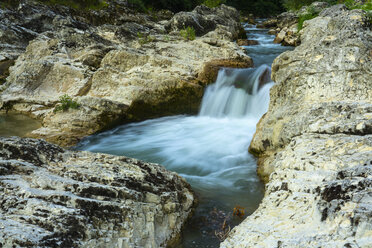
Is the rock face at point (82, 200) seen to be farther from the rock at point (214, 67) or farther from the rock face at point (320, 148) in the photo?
the rock at point (214, 67)

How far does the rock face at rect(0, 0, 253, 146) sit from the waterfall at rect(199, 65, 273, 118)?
1.32ft

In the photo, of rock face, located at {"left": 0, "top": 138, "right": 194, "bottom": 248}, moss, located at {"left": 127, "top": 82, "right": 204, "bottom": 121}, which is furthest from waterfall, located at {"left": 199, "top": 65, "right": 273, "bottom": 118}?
rock face, located at {"left": 0, "top": 138, "right": 194, "bottom": 248}

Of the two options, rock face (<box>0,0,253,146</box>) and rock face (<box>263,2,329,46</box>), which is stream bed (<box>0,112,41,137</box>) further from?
rock face (<box>263,2,329,46</box>)

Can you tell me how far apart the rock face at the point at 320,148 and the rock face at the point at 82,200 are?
0.93m

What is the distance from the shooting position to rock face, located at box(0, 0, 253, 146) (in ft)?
24.7

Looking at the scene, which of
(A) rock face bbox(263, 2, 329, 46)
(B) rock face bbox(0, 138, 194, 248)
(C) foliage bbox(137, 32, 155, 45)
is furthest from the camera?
(A) rock face bbox(263, 2, 329, 46)

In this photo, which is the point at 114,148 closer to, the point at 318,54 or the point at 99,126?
the point at 99,126

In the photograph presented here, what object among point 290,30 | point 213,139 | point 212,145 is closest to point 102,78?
point 213,139

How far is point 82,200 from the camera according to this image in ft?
9.11

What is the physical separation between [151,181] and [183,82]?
5.25m

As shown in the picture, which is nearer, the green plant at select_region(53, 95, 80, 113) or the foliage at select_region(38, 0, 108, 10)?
the green plant at select_region(53, 95, 80, 113)

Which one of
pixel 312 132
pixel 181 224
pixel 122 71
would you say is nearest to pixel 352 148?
pixel 312 132

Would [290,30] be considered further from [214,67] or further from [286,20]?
[214,67]

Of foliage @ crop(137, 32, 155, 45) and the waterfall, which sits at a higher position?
foliage @ crop(137, 32, 155, 45)
